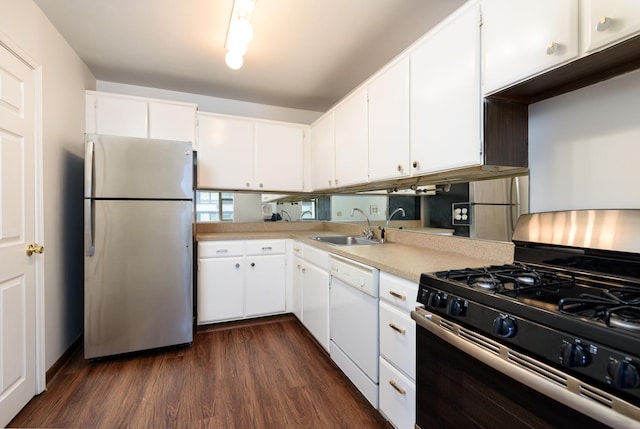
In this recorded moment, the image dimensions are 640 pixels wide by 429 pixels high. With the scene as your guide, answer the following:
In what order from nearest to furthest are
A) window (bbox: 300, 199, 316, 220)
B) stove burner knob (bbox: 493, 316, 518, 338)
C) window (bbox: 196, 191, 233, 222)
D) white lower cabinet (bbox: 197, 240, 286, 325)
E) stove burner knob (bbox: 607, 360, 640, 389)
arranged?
stove burner knob (bbox: 607, 360, 640, 389), stove burner knob (bbox: 493, 316, 518, 338), white lower cabinet (bbox: 197, 240, 286, 325), window (bbox: 196, 191, 233, 222), window (bbox: 300, 199, 316, 220)

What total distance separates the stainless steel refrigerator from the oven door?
1967 millimetres

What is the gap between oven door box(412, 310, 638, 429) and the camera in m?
0.65

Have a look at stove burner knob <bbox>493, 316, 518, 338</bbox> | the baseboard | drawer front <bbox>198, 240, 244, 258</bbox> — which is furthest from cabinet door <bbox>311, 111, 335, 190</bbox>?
the baseboard

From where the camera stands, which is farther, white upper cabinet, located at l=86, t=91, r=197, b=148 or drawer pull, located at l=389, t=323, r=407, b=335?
white upper cabinet, located at l=86, t=91, r=197, b=148

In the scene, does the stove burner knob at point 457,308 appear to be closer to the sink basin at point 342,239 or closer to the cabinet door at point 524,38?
the cabinet door at point 524,38

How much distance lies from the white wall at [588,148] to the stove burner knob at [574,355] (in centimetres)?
75

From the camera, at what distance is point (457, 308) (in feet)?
3.08

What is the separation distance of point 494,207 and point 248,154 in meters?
2.40

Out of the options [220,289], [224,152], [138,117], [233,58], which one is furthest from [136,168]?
[220,289]

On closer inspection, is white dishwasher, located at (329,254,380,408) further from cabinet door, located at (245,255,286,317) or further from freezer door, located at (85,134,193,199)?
freezer door, located at (85,134,193,199)

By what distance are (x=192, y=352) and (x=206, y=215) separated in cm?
141

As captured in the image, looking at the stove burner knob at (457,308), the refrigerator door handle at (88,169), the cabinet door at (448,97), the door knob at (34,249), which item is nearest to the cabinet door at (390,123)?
the cabinet door at (448,97)

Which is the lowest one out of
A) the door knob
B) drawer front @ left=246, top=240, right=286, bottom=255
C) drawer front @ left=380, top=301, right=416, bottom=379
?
drawer front @ left=380, top=301, right=416, bottom=379

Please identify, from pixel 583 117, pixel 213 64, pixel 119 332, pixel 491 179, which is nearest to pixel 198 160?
pixel 213 64
